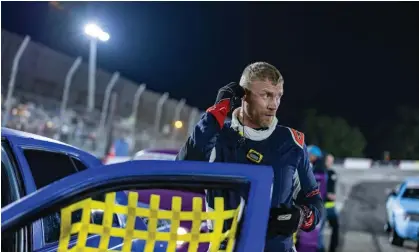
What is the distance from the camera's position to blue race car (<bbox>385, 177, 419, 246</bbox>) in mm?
9236

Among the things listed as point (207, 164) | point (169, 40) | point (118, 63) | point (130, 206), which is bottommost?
point (130, 206)

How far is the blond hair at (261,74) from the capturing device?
95.8 inches

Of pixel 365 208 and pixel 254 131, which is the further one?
pixel 365 208

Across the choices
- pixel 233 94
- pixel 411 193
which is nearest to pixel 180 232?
pixel 233 94

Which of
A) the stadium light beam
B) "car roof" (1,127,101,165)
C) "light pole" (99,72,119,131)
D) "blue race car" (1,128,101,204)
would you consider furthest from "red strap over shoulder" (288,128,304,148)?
"light pole" (99,72,119,131)

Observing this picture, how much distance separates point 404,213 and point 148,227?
8540mm

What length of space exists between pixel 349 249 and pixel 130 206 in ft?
25.2

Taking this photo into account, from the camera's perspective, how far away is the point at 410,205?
9719 millimetres

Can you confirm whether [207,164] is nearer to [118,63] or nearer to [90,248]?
[90,248]

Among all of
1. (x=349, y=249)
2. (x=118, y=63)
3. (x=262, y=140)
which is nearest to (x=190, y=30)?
(x=118, y=63)

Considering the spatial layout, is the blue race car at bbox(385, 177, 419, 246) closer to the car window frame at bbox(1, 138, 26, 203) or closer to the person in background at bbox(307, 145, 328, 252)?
the person in background at bbox(307, 145, 328, 252)

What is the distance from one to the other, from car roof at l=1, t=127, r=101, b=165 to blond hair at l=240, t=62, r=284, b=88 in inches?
45.7

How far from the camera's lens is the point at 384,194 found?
15.6 m

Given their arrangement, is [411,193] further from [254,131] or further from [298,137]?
[254,131]
